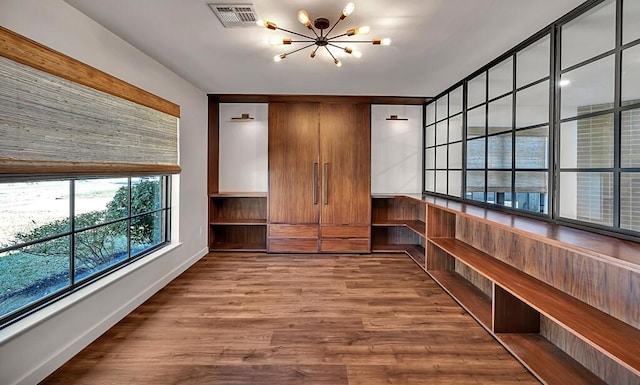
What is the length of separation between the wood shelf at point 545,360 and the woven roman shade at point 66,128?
11.0 feet

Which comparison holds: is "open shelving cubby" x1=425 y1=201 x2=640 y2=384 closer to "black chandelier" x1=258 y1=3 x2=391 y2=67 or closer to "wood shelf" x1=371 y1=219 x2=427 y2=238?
"wood shelf" x1=371 y1=219 x2=427 y2=238

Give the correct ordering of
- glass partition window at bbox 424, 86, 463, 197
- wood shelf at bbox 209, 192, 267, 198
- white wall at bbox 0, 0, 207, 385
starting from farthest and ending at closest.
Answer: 1. wood shelf at bbox 209, 192, 267, 198
2. glass partition window at bbox 424, 86, 463, 197
3. white wall at bbox 0, 0, 207, 385

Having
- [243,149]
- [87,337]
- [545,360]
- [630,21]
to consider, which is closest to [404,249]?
[545,360]

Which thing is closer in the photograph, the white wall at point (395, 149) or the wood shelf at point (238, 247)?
the wood shelf at point (238, 247)

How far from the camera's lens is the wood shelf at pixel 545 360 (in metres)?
1.88

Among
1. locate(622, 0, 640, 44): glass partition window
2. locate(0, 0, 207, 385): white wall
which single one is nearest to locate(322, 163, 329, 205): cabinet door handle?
locate(0, 0, 207, 385): white wall

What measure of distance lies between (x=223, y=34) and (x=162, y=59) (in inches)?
39.1

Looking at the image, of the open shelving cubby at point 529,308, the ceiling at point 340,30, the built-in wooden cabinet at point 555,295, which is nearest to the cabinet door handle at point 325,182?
the ceiling at point 340,30

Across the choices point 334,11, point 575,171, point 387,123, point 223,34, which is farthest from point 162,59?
point 575,171

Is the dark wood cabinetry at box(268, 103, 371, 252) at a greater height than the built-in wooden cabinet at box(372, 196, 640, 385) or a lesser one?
greater

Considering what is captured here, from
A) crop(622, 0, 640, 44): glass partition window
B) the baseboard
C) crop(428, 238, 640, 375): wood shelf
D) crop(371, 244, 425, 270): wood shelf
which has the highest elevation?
crop(622, 0, 640, 44): glass partition window

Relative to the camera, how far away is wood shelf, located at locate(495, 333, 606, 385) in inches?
74.2

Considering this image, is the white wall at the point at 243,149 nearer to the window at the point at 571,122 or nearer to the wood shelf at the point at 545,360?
the window at the point at 571,122

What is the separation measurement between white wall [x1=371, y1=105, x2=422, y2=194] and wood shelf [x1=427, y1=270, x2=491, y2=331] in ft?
5.66
